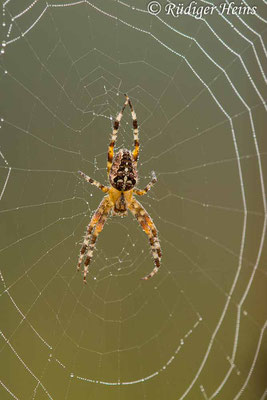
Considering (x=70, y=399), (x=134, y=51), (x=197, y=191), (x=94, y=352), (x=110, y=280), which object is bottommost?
(x=70, y=399)

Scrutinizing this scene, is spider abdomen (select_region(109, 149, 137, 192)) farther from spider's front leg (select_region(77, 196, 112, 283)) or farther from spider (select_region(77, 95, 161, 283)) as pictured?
spider's front leg (select_region(77, 196, 112, 283))

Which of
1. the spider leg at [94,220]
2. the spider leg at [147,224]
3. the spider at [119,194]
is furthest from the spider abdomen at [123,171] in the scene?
the spider leg at [147,224]

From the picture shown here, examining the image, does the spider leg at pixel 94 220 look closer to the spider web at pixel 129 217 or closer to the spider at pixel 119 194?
the spider at pixel 119 194

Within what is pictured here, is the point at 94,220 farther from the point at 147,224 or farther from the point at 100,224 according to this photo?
the point at 147,224

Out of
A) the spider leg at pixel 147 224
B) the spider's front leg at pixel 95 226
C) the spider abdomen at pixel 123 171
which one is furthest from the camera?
the spider leg at pixel 147 224

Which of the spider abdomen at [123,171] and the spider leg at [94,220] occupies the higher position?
the spider abdomen at [123,171]

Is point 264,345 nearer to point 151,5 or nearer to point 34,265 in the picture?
point 34,265

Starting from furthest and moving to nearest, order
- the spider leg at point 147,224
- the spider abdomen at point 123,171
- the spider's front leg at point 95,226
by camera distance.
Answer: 1. the spider leg at point 147,224
2. the spider's front leg at point 95,226
3. the spider abdomen at point 123,171

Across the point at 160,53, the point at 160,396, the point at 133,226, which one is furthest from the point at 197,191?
the point at 160,396
